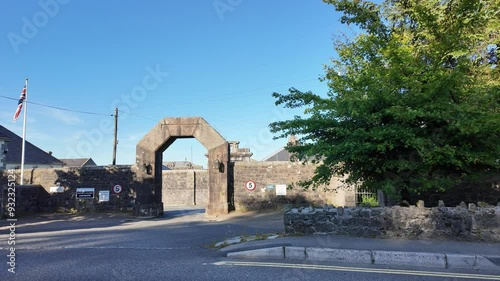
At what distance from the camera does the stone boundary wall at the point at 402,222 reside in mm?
7281

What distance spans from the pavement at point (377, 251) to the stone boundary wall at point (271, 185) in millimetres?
10018

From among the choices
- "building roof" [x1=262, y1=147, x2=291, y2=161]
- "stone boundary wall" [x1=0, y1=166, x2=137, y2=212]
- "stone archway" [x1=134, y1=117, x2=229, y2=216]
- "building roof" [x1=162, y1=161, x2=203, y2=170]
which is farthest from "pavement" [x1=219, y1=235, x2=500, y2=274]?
"building roof" [x1=162, y1=161, x2=203, y2=170]

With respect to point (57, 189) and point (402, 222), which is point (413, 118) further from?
point (57, 189)

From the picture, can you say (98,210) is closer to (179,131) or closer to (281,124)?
(179,131)

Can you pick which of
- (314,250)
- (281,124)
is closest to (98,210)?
(281,124)

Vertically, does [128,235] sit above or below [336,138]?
below

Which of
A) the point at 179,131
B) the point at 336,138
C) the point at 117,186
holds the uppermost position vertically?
the point at 179,131

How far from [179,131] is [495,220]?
13.8 metres

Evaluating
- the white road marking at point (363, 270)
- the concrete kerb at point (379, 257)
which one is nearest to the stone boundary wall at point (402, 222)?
the concrete kerb at point (379, 257)

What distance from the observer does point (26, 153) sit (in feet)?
133

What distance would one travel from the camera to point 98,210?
61.3ft

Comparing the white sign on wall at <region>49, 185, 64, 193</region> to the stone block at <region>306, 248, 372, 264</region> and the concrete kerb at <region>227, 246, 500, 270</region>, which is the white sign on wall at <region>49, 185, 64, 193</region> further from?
the stone block at <region>306, 248, 372, 264</region>

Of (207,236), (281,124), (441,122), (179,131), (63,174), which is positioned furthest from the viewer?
(63,174)

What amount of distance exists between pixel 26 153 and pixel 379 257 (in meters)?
44.7
